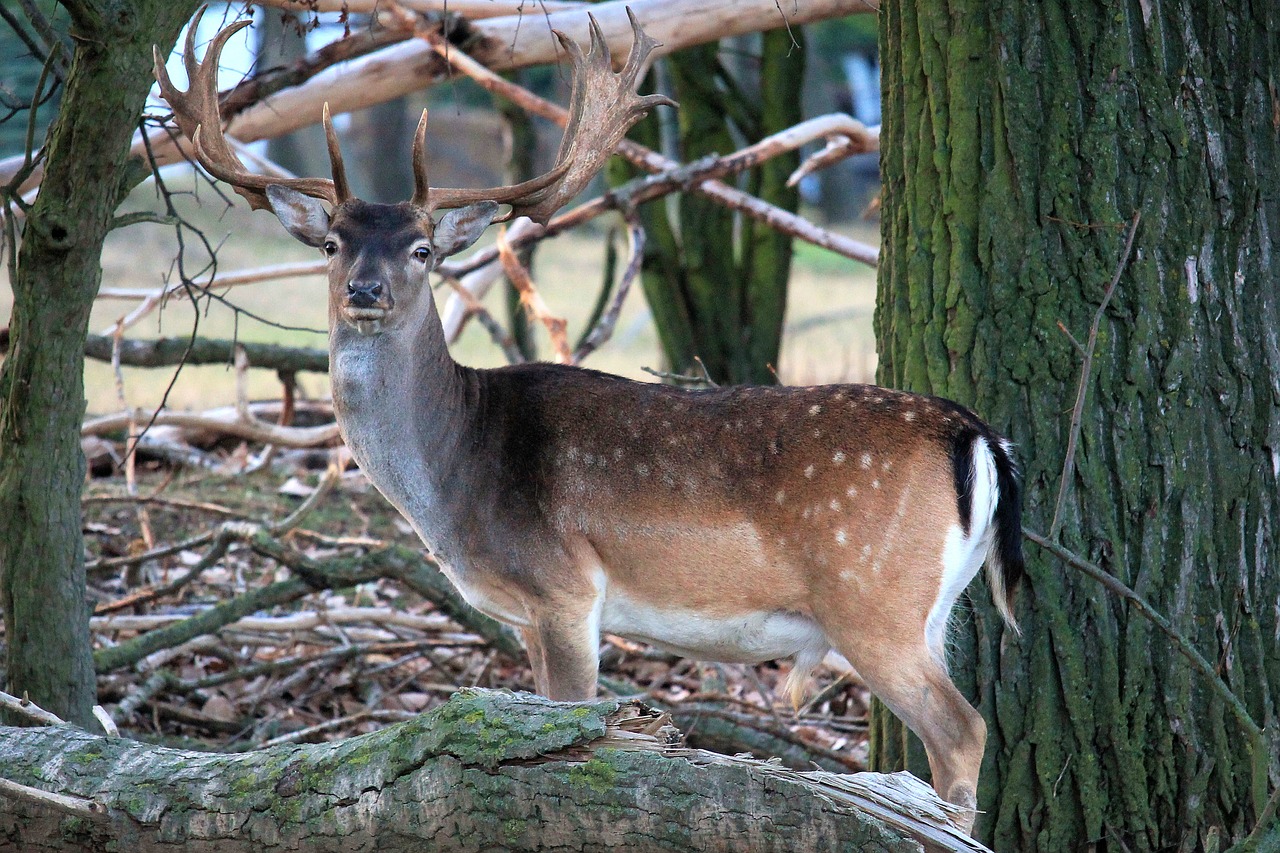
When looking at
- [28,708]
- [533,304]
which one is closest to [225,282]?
[533,304]

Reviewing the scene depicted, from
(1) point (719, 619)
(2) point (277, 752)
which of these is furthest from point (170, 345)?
(2) point (277, 752)

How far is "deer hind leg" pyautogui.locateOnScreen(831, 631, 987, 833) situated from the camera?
4266 millimetres

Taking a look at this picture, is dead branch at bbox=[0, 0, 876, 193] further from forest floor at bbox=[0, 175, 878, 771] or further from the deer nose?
the deer nose

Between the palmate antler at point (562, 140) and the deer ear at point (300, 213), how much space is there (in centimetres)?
9

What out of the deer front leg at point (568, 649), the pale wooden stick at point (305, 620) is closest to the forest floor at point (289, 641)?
the pale wooden stick at point (305, 620)

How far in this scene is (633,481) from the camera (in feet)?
15.8

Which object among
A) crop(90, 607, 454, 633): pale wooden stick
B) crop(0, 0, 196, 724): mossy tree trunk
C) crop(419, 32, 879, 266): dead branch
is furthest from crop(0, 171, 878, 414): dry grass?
crop(0, 0, 196, 724): mossy tree trunk

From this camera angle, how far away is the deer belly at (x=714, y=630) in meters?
4.70

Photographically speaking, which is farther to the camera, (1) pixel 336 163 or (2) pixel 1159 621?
(1) pixel 336 163

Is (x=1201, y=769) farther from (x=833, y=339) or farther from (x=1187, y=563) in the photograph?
(x=833, y=339)

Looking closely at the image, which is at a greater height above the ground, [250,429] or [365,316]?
[365,316]

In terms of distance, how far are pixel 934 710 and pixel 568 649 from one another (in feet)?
4.38

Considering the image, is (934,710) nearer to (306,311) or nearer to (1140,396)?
(1140,396)

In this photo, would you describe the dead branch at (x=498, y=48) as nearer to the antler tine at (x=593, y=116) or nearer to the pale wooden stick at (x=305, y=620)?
the antler tine at (x=593, y=116)
